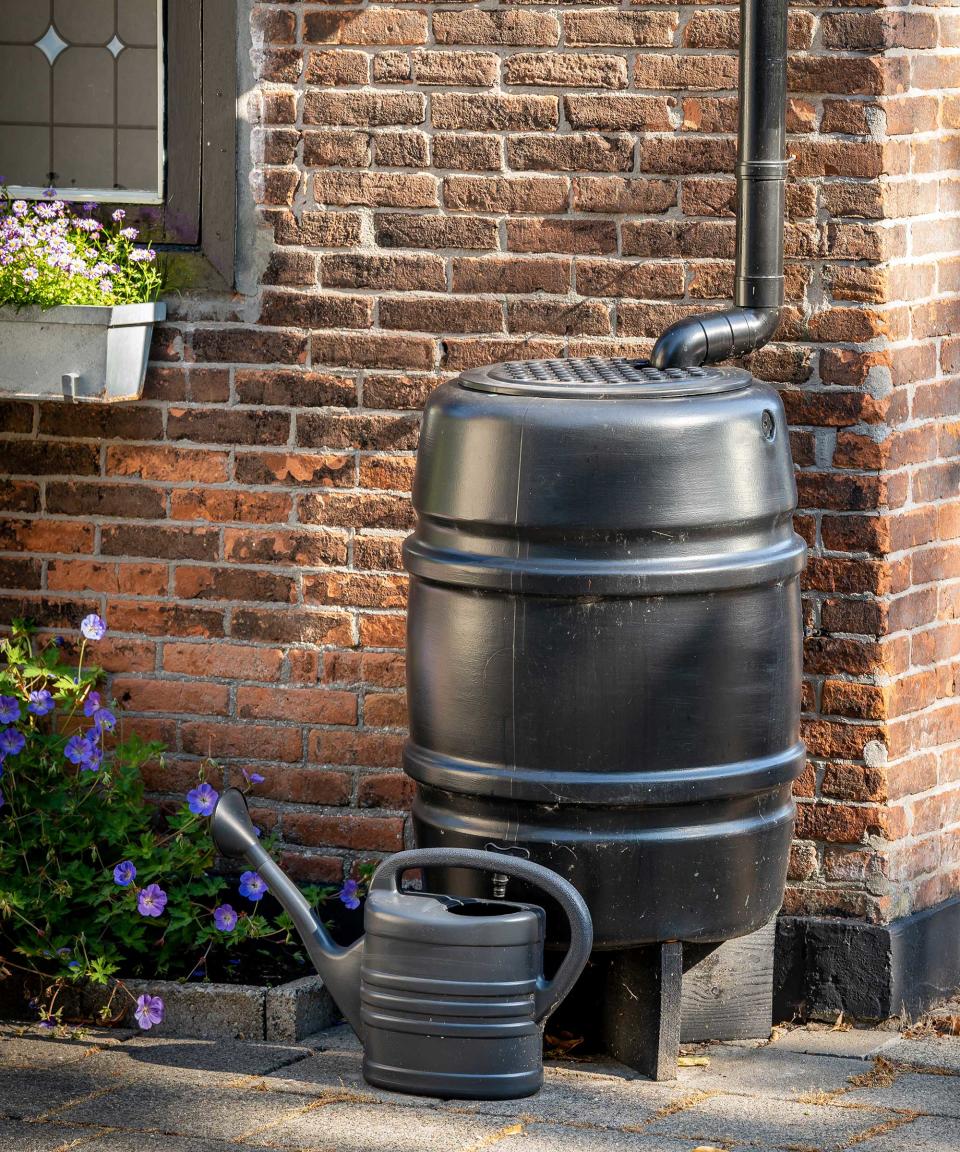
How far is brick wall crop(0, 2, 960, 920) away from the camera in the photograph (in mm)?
3703

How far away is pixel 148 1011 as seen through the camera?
11.8 feet

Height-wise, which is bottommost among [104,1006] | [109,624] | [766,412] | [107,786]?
[104,1006]

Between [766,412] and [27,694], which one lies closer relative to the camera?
[766,412]

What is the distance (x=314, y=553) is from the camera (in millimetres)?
4059

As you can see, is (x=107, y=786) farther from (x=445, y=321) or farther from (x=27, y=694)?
(x=445, y=321)

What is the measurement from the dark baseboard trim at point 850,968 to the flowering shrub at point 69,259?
185cm

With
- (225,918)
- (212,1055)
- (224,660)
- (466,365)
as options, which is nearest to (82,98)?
(466,365)

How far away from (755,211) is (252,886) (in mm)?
1608

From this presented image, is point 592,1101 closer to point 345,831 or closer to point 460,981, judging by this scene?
point 460,981

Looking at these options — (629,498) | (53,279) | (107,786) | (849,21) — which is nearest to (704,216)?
(849,21)

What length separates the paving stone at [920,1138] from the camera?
3111 millimetres

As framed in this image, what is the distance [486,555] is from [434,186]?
0.99m

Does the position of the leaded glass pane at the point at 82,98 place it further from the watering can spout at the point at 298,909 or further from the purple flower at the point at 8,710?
the watering can spout at the point at 298,909

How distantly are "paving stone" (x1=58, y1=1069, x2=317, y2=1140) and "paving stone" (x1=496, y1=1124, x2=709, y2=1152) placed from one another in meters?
0.39
